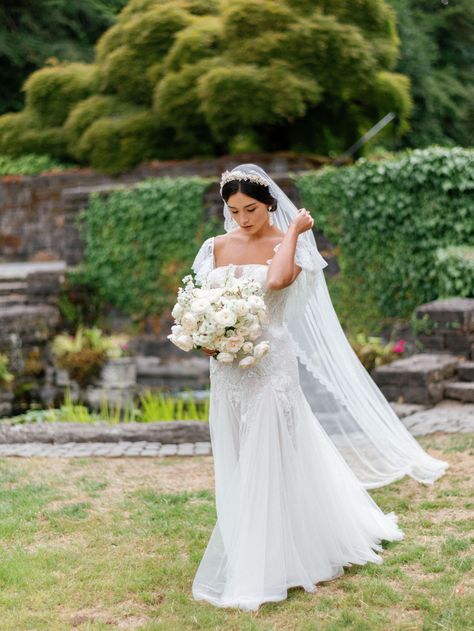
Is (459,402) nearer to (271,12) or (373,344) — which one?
(373,344)

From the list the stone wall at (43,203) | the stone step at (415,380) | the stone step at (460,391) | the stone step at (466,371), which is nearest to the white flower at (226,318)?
the stone step at (415,380)

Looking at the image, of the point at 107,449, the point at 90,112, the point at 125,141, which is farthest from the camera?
the point at 90,112

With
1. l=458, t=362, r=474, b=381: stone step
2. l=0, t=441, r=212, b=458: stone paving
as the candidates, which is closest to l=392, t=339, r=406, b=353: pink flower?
l=458, t=362, r=474, b=381: stone step

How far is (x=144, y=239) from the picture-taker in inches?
533

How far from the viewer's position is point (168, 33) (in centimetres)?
1681

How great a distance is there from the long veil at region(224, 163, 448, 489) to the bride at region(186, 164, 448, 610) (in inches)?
1.4

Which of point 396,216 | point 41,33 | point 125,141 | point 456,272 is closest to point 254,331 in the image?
point 456,272

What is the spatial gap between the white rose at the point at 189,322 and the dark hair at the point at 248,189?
65 cm

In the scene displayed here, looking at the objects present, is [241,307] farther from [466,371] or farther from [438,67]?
[438,67]

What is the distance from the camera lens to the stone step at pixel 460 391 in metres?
8.06

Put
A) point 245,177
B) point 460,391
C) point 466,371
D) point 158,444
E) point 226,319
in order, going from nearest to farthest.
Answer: point 226,319, point 245,177, point 158,444, point 460,391, point 466,371

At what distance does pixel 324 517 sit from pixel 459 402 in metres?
4.45

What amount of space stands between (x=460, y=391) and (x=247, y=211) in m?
Answer: 4.84

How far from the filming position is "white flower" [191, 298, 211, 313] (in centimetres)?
373
